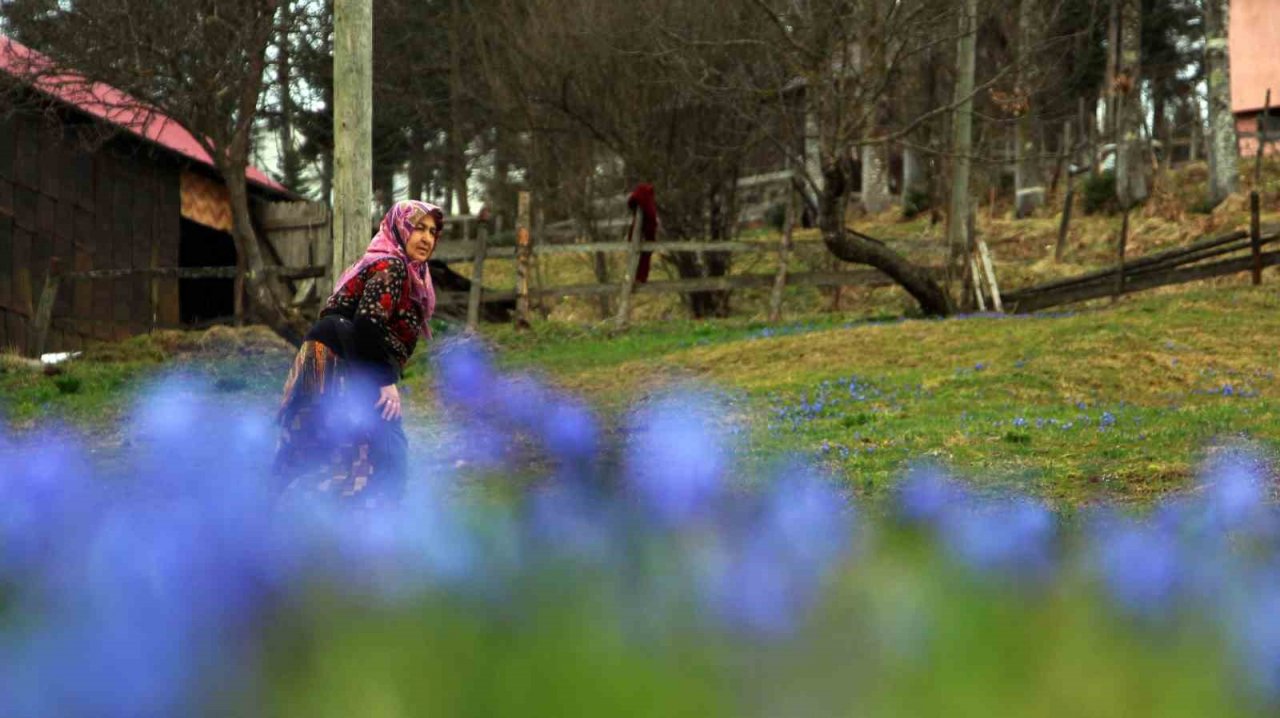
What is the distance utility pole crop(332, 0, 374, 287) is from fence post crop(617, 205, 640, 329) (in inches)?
375

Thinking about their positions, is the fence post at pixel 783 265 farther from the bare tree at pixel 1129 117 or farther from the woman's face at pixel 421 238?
the woman's face at pixel 421 238

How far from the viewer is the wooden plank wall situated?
71.4 feet

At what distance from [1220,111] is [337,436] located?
94.7 ft

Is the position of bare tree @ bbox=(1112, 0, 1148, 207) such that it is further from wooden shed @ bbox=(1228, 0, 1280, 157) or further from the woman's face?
the woman's face

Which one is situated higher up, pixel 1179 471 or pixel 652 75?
pixel 652 75

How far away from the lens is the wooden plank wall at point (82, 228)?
21.8 meters

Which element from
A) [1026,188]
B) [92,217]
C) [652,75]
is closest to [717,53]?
[652,75]

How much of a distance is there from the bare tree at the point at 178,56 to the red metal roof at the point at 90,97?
0.08 meters

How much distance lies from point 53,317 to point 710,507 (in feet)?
60.0

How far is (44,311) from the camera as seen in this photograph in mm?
20453

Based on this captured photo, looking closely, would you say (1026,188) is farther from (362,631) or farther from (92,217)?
(362,631)

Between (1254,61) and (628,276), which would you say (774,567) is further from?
(1254,61)

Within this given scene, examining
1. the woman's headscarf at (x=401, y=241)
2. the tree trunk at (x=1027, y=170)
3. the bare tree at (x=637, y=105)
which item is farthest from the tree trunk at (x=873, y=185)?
the woman's headscarf at (x=401, y=241)

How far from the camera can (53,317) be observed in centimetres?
2206
